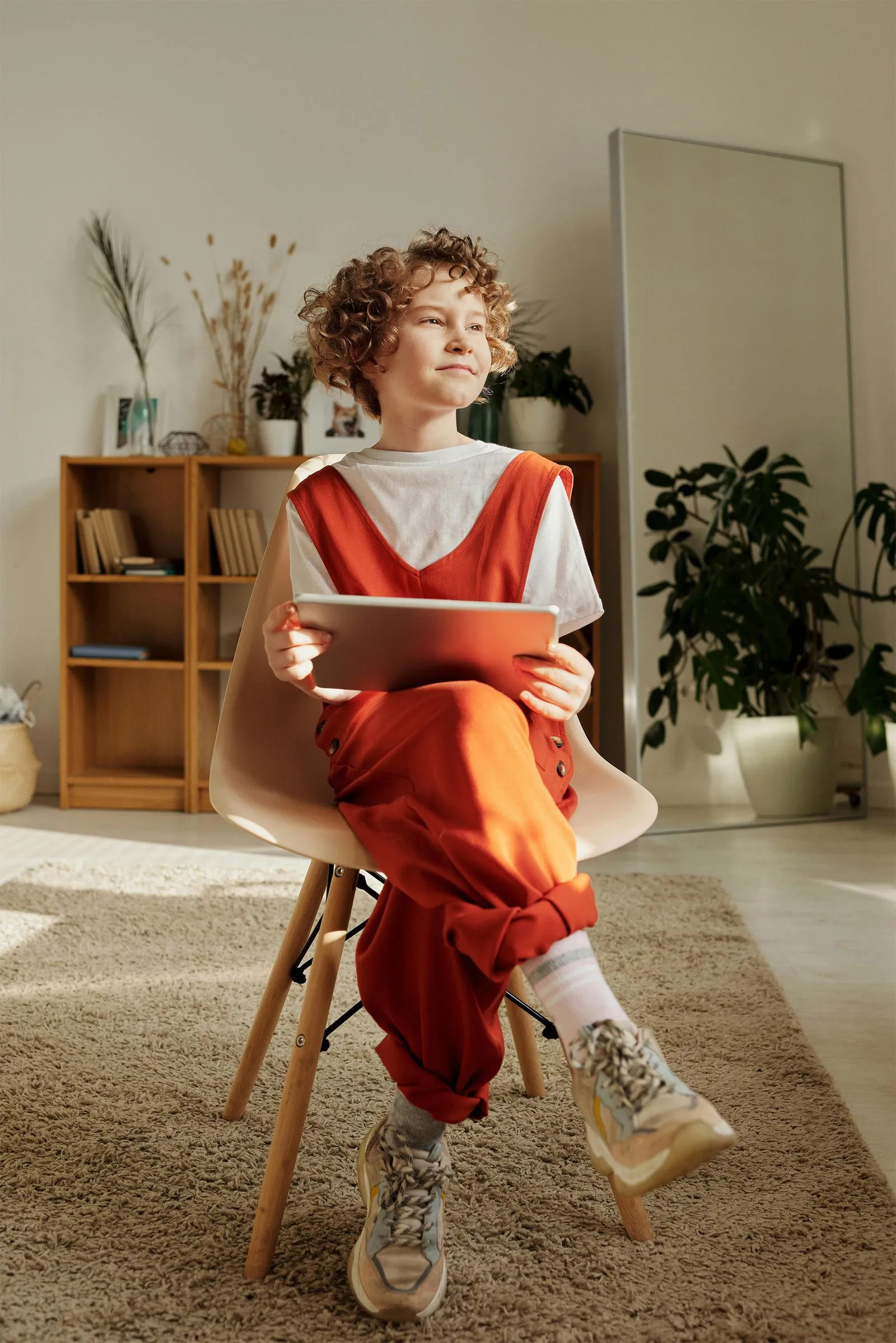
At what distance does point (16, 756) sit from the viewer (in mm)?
3580

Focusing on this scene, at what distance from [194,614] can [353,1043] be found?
2.13 metres

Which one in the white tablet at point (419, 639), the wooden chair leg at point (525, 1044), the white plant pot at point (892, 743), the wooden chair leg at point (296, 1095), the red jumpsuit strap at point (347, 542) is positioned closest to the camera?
the white tablet at point (419, 639)

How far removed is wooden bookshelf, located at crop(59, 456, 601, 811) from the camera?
141 inches

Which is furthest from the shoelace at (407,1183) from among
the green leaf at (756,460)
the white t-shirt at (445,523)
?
the green leaf at (756,460)

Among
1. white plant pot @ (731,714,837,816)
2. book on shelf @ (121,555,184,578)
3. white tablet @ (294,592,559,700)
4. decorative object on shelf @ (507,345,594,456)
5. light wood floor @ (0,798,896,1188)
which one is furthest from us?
book on shelf @ (121,555,184,578)

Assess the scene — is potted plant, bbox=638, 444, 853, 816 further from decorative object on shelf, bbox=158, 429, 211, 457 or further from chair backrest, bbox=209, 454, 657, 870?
chair backrest, bbox=209, 454, 657, 870

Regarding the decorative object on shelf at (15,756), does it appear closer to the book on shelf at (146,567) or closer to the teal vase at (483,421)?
the book on shelf at (146,567)

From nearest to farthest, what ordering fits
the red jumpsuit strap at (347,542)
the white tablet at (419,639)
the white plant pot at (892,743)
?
the white tablet at (419,639) → the red jumpsuit strap at (347,542) → the white plant pot at (892,743)

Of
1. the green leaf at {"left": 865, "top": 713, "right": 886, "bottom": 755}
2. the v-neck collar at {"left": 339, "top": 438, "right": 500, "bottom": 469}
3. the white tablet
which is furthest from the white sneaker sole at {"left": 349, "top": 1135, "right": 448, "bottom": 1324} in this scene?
the green leaf at {"left": 865, "top": 713, "right": 886, "bottom": 755}

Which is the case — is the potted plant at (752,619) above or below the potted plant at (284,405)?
below

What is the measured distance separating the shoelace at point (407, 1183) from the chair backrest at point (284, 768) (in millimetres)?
267

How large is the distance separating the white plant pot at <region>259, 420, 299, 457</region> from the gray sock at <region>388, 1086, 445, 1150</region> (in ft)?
9.13

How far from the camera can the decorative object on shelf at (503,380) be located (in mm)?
3504

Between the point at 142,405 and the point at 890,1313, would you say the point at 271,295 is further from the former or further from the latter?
the point at 890,1313
